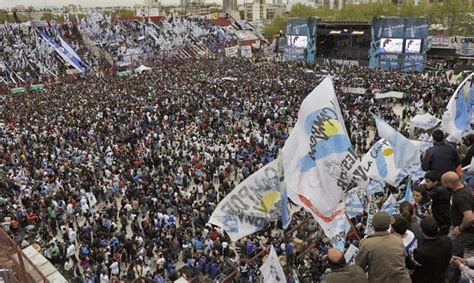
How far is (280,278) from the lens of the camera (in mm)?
5359

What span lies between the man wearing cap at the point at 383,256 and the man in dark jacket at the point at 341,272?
0.92 ft

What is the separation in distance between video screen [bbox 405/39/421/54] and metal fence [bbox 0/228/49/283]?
122 feet

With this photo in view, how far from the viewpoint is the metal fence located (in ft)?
16.1

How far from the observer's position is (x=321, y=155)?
5.67 metres

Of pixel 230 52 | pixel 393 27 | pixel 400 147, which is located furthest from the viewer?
pixel 230 52

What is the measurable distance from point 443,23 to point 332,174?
59.5 meters

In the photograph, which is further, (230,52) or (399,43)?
(230,52)

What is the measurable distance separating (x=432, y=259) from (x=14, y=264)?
15.4 ft

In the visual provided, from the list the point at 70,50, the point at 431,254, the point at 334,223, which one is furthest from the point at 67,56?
the point at 431,254

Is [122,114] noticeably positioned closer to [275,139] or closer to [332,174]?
[275,139]

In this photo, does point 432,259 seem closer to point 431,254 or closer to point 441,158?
point 431,254

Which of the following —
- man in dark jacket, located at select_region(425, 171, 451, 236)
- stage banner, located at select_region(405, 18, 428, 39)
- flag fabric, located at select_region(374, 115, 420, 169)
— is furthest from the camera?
stage banner, located at select_region(405, 18, 428, 39)

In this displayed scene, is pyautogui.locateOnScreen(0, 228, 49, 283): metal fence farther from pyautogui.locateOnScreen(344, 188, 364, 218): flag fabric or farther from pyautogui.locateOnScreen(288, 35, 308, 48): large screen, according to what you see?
pyautogui.locateOnScreen(288, 35, 308, 48): large screen

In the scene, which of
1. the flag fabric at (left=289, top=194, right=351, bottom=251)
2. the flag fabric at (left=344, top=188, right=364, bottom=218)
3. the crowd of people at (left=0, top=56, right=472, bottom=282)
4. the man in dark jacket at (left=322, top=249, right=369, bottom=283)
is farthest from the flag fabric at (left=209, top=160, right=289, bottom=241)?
the flag fabric at (left=344, top=188, right=364, bottom=218)
